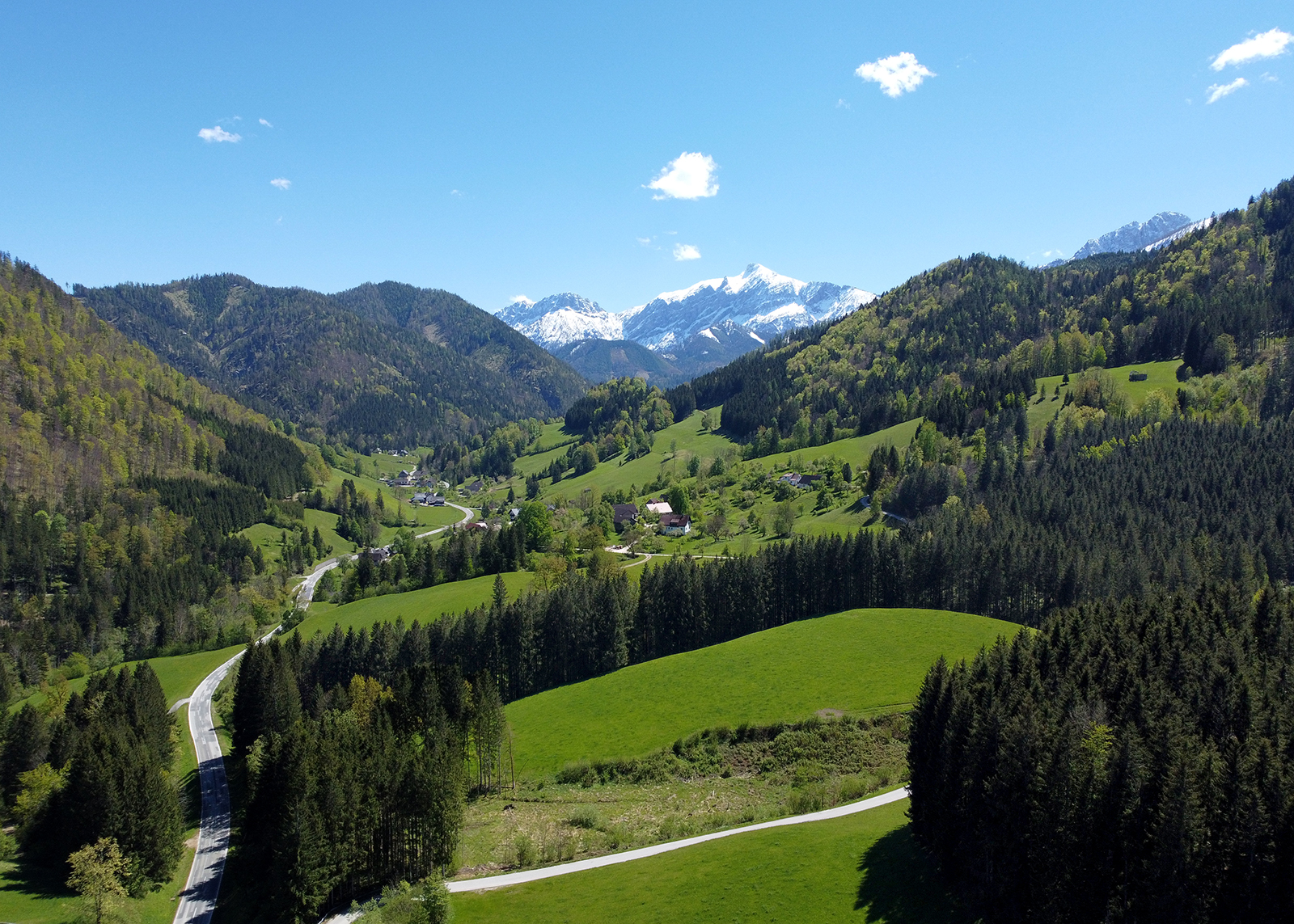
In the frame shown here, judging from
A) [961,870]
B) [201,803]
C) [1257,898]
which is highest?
[1257,898]

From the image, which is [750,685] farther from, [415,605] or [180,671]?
[180,671]

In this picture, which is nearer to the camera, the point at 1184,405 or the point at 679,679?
the point at 679,679

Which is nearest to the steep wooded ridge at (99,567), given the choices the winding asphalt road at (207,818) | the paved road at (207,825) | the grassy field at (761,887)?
the winding asphalt road at (207,818)

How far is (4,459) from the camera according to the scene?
607 feet

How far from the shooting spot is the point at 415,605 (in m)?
132

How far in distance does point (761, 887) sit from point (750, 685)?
38.6 m

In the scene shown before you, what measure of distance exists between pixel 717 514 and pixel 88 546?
145546 millimetres

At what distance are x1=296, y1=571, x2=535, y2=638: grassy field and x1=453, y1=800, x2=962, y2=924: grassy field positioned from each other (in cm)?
7954

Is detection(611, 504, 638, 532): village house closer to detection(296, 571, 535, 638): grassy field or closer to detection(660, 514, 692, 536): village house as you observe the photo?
detection(660, 514, 692, 536): village house

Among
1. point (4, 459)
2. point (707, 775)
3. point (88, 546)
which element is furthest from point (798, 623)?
point (4, 459)

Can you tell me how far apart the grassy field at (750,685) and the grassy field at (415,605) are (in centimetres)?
3729

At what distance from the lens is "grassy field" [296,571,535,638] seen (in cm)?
12612

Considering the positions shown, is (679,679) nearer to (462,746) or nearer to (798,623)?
(798,623)

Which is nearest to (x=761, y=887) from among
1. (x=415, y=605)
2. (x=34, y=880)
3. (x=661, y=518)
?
(x=34, y=880)
